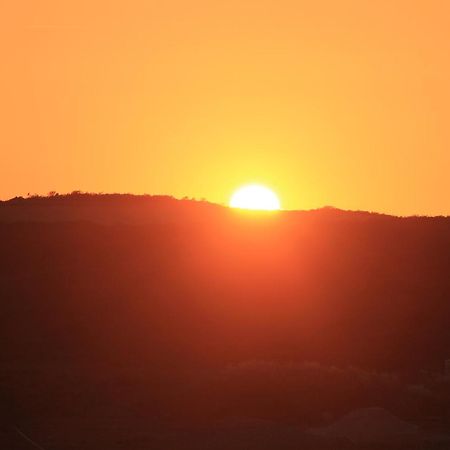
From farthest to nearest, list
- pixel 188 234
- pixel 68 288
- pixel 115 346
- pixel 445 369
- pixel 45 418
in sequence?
1. pixel 188 234
2. pixel 68 288
3. pixel 115 346
4. pixel 445 369
5. pixel 45 418

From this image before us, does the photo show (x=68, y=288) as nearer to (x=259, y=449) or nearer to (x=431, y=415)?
(x=431, y=415)

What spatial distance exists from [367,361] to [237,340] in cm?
448

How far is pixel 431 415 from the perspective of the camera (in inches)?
1159

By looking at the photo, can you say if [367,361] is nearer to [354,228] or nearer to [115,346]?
[115,346]

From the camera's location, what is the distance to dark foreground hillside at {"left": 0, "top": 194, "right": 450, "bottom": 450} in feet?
90.0

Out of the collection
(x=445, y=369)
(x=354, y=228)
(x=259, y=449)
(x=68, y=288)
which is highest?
(x=354, y=228)

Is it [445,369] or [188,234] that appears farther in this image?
[188,234]

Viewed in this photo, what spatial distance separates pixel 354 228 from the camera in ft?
165

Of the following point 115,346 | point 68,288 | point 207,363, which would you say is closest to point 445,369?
point 207,363

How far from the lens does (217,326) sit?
140 ft

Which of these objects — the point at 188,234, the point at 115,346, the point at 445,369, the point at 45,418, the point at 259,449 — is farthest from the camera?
the point at 188,234

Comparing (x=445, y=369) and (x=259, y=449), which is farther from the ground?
(x=445, y=369)

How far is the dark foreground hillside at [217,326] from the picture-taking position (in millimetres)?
27422

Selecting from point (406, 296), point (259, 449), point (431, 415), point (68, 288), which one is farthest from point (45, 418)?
point (406, 296)
